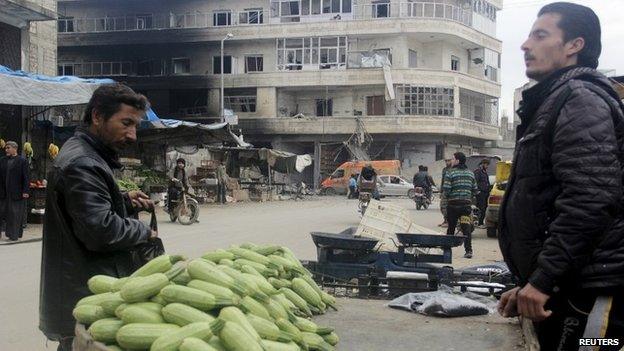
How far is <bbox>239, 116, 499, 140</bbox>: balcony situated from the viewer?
42.8 meters

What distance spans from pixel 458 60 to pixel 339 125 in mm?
11502

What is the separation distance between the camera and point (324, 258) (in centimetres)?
592

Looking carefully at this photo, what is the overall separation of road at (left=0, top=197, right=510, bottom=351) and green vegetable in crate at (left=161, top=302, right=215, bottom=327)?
265 cm

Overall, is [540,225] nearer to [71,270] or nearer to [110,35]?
[71,270]

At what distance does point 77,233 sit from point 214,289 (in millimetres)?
829

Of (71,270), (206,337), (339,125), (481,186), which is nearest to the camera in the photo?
(206,337)

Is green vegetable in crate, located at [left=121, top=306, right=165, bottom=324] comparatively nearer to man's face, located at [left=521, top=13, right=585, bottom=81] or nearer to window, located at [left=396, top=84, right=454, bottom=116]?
man's face, located at [left=521, top=13, right=585, bottom=81]

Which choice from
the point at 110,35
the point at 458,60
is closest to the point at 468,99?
the point at 458,60

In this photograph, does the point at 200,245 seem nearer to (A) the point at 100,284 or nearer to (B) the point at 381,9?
(A) the point at 100,284

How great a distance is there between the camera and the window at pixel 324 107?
46031mm

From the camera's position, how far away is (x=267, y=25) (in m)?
46.0

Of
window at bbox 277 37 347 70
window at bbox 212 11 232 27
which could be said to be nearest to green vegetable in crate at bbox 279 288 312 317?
window at bbox 277 37 347 70

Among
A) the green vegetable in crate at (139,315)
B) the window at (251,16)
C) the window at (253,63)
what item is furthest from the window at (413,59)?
the green vegetable in crate at (139,315)

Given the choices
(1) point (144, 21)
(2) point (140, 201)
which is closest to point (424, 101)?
(1) point (144, 21)
